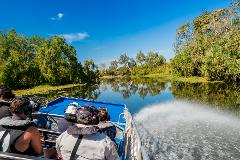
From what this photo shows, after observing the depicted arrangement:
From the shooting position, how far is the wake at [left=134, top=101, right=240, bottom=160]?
13234 millimetres

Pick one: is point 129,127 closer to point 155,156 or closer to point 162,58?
point 155,156

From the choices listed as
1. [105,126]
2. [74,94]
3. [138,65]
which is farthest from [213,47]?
[138,65]

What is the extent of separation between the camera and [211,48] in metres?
55.1

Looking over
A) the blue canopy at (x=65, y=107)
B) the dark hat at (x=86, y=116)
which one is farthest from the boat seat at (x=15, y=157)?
the blue canopy at (x=65, y=107)

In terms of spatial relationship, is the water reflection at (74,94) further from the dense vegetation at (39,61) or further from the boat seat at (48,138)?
the boat seat at (48,138)

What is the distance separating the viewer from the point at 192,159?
1240cm

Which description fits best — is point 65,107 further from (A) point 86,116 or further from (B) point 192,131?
(A) point 86,116

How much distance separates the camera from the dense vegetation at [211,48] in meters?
48.8

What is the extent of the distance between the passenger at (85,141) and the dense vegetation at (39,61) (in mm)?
71949

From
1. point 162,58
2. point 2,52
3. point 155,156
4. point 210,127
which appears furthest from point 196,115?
point 162,58

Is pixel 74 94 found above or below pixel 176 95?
above

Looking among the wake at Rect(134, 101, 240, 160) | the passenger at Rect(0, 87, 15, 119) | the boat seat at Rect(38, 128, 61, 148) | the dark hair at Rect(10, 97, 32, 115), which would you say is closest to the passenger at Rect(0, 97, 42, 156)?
the dark hair at Rect(10, 97, 32, 115)

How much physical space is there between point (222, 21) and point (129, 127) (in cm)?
6195

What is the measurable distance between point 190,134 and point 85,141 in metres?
13.5
